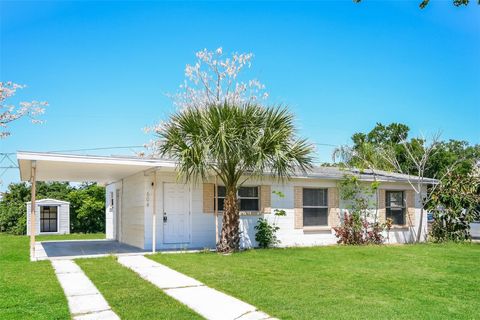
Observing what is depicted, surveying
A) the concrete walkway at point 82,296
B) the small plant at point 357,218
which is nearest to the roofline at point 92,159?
the concrete walkway at point 82,296

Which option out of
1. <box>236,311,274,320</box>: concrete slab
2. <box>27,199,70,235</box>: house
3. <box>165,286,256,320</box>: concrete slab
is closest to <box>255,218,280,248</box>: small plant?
<box>165,286,256,320</box>: concrete slab

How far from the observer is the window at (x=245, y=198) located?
14.8m

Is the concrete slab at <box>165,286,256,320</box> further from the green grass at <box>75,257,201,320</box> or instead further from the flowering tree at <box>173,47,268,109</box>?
the flowering tree at <box>173,47,268,109</box>

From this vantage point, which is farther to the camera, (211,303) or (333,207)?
(333,207)

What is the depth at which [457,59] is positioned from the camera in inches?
679

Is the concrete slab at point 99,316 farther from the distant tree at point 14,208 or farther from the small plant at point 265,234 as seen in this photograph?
the distant tree at point 14,208

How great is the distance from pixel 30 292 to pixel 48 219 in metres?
18.4

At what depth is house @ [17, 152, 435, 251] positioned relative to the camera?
1320 centimetres

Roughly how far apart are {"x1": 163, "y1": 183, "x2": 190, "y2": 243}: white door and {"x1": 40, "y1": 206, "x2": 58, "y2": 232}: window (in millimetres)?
12835

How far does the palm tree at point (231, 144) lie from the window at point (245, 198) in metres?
2.10

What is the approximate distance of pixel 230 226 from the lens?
12594 millimetres

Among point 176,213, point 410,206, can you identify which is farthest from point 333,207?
point 176,213

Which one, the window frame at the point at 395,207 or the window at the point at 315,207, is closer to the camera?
the window at the point at 315,207

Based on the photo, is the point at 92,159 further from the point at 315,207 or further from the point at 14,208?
the point at 14,208
